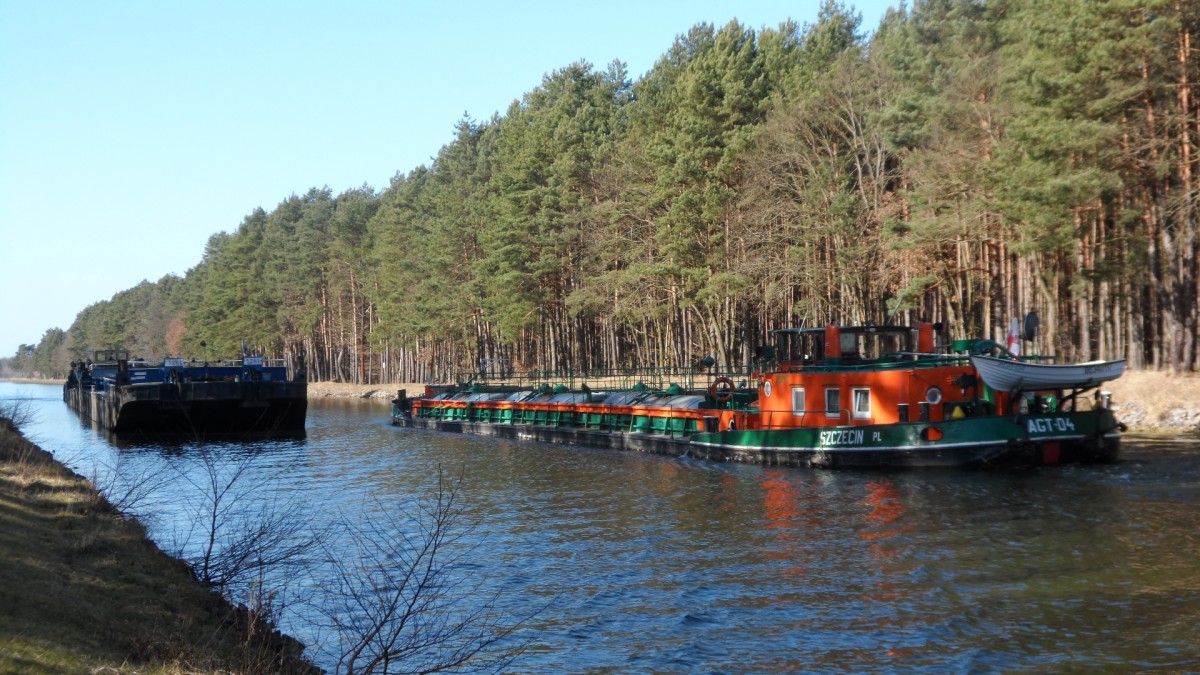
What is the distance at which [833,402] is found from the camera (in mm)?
31594

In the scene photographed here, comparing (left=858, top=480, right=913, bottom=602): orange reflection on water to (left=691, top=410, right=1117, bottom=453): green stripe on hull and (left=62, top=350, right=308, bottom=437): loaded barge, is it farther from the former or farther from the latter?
(left=62, top=350, right=308, bottom=437): loaded barge

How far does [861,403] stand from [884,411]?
2.85ft

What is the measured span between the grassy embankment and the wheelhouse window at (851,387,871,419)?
20878 millimetres

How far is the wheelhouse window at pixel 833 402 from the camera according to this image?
31.4 metres

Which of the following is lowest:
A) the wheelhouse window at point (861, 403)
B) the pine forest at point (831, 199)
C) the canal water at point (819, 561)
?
the canal water at point (819, 561)

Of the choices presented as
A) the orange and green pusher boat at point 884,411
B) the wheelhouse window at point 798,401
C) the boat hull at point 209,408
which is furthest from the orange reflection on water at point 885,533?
the boat hull at point 209,408

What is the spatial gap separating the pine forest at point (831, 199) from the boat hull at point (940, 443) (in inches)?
336

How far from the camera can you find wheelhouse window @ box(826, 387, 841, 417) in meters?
31.4

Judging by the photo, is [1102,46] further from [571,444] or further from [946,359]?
[571,444]

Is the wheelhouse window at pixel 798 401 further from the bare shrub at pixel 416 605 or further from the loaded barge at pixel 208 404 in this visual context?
the loaded barge at pixel 208 404

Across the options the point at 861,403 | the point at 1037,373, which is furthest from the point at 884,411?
the point at 1037,373

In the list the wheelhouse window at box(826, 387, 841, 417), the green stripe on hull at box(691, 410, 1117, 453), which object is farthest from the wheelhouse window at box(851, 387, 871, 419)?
the green stripe on hull at box(691, 410, 1117, 453)

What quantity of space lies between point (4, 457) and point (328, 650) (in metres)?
14.8

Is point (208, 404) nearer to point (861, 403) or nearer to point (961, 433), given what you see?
point (861, 403)
